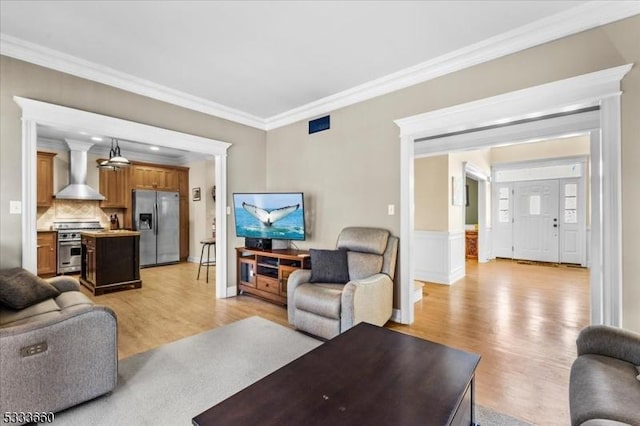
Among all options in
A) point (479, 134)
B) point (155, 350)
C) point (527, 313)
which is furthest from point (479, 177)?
point (155, 350)

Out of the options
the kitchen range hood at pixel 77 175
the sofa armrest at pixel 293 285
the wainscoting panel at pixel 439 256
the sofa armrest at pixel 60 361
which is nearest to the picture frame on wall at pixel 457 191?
the wainscoting panel at pixel 439 256

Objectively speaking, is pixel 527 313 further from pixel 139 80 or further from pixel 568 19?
pixel 139 80

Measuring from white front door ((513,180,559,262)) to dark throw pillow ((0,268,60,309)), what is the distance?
8757mm

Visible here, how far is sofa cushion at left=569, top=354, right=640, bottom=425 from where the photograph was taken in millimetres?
1078

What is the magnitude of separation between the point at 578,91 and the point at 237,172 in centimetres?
390

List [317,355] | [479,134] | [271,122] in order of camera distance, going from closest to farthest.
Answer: [317,355] → [479,134] → [271,122]

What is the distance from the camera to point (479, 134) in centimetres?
418

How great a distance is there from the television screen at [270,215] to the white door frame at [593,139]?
1420mm

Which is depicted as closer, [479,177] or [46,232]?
[46,232]

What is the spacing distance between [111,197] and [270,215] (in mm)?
4417

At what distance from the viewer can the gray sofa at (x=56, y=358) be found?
1583 millimetres

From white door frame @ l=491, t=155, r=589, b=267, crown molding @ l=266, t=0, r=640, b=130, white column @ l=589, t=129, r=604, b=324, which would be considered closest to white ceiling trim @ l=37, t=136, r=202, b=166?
crown molding @ l=266, t=0, r=640, b=130

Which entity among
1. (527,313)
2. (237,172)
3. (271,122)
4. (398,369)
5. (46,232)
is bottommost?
(527,313)

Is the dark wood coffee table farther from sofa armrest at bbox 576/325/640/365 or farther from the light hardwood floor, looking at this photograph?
the light hardwood floor
